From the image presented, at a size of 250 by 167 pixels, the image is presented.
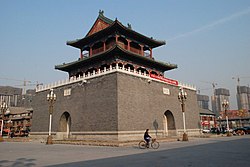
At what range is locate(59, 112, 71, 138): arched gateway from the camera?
2786cm

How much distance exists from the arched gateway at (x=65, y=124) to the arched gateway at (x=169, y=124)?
1296 cm

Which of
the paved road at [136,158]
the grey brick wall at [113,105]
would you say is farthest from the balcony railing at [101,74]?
the paved road at [136,158]

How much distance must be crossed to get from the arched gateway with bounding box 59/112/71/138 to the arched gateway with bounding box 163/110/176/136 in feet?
42.5

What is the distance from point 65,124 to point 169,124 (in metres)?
14.1

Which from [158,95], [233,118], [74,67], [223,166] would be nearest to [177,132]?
[158,95]

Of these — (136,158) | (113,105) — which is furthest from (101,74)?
(136,158)

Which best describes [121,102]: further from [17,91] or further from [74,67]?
[17,91]

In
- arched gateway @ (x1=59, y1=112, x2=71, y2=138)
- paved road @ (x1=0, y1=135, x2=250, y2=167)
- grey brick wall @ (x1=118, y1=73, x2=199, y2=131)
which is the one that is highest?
grey brick wall @ (x1=118, y1=73, x2=199, y2=131)

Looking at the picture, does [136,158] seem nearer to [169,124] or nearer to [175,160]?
[175,160]

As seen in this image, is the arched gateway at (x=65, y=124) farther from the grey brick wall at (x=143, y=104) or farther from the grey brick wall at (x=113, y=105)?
the grey brick wall at (x=143, y=104)

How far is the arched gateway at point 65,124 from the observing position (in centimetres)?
2786

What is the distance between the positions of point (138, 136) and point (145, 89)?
5.76m

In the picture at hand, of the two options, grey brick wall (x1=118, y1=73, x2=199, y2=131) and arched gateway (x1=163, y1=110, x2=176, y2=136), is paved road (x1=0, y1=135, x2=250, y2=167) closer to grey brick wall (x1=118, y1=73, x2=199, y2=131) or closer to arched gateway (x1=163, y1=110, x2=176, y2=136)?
grey brick wall (x1=118, y1=73, x2=199, y2=131)

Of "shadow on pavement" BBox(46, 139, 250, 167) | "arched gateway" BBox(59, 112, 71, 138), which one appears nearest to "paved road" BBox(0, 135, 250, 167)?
"shadow on pavement" BBox(46, 139, 250, 167)
